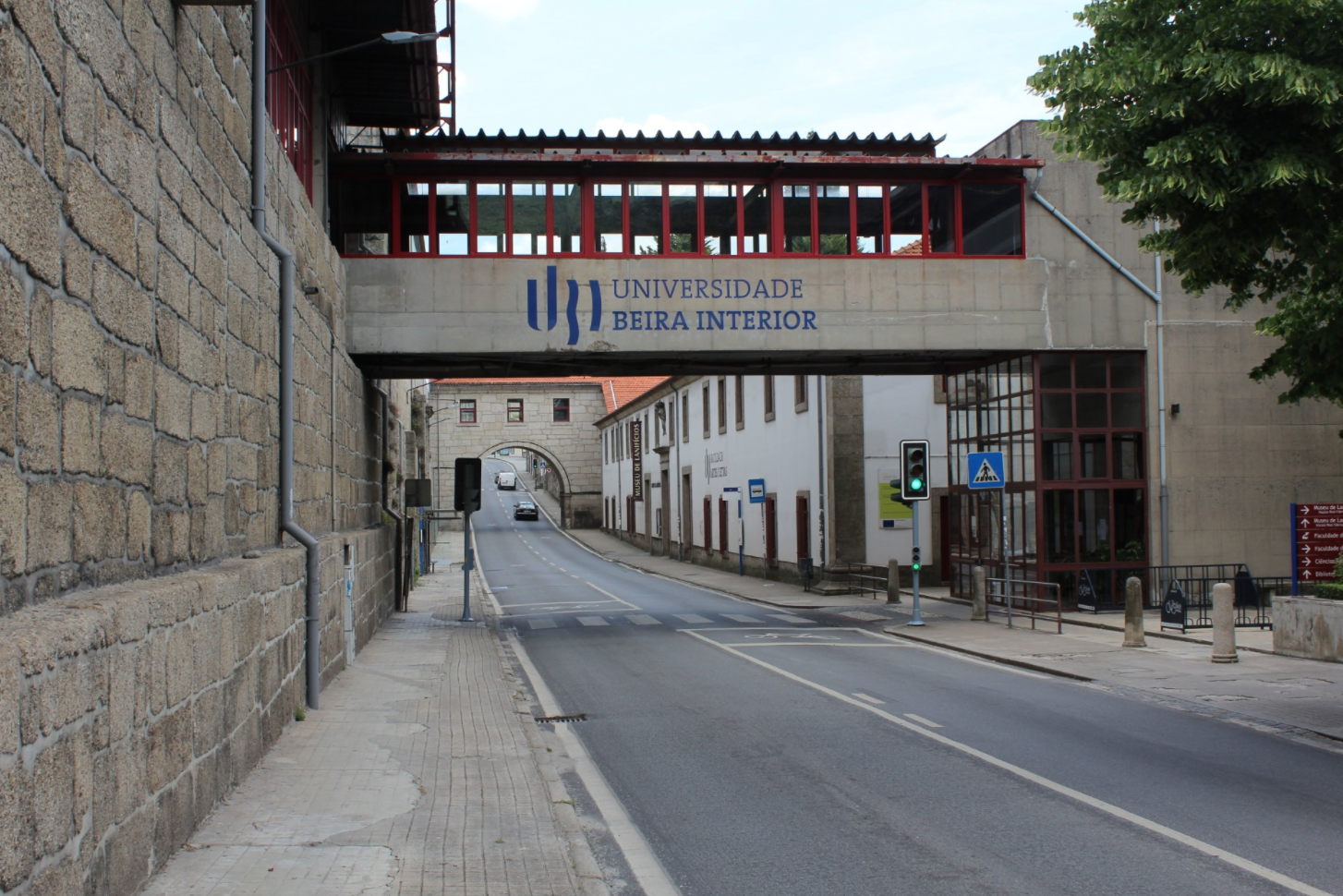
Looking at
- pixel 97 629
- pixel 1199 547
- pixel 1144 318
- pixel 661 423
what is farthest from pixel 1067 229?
pixel 661 423

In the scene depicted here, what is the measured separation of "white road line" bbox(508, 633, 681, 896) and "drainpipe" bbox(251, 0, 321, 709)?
8.05 ft

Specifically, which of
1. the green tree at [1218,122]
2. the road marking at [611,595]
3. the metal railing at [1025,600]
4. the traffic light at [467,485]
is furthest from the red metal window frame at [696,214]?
the road marking at [611,595]

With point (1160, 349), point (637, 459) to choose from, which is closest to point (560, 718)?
point (1160, 349)

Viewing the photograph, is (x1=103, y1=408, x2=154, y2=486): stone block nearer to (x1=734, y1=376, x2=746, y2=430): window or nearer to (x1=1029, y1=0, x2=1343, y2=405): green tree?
(x1=1029, y1=0, x2=1343, y2=405): green tree

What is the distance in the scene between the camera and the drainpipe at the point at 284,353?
972 cm

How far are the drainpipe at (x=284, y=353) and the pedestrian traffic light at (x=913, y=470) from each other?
12270 millimetres

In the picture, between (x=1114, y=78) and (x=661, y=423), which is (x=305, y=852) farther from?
(x=661, y=423)

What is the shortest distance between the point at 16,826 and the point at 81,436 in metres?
1.83


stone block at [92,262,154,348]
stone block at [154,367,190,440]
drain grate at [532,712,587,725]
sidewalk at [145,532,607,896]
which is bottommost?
drain grate at [532,712,587,725]

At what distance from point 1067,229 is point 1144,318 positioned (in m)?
2.28

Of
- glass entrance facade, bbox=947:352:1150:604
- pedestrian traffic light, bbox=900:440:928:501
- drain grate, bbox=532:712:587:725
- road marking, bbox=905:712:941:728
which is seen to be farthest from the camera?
glass entrance facade, bbox=947:352:1150:604

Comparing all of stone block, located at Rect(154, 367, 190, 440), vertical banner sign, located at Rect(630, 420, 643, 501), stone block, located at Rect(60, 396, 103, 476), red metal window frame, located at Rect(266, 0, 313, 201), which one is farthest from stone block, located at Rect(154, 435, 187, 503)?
vertical banner sign, located at Rect(630, 420, 643, 501)

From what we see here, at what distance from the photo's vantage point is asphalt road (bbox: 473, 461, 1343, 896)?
6594mm

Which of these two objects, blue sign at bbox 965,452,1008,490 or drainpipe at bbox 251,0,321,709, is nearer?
drainpipe at bbox 251,0,321,709
